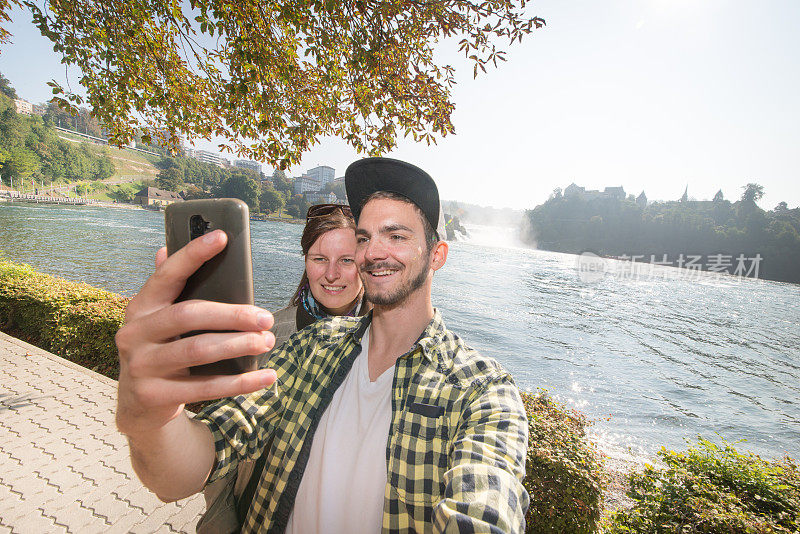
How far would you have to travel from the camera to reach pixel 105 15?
5.79m

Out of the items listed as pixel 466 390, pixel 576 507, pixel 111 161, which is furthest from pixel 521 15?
pixel 111 161

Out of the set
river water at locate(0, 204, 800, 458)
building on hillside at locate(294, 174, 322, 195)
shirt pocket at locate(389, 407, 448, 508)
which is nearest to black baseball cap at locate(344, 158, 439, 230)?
shirt pocket at locate(389, 407, 448, 508)

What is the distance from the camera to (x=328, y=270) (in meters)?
3.41

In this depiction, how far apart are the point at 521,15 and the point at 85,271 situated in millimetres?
36187

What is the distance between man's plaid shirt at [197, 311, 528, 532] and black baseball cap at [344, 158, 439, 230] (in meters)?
0.67

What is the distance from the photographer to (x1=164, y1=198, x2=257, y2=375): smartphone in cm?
86

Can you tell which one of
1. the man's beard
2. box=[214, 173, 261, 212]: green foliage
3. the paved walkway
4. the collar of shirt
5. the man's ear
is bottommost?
the paved walkway

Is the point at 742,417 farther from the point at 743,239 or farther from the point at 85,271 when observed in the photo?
the point at 743,239

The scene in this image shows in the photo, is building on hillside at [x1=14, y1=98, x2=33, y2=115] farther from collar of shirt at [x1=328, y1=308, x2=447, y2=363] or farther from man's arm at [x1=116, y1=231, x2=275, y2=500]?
man's arm at [x1=116, y1=231, x2=275, y2=500]

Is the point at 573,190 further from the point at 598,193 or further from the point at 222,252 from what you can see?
the point at 222,252

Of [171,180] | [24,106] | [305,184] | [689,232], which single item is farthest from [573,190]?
[24,106]

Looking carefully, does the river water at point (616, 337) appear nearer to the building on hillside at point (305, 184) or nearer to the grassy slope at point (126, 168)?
the grassy slope at point (126, 168)

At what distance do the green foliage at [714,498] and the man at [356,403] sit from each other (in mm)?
2833

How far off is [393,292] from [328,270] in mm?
1647
